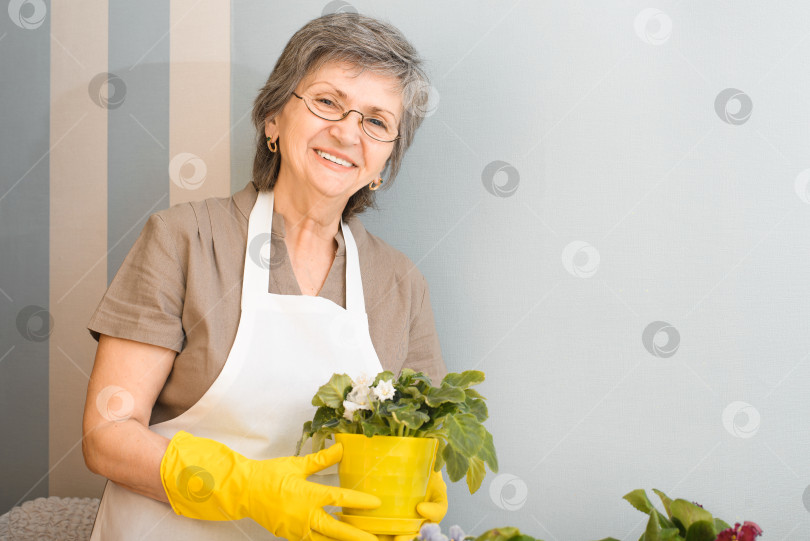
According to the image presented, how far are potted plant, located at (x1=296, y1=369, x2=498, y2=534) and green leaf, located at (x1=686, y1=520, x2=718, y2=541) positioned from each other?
292 millimetres

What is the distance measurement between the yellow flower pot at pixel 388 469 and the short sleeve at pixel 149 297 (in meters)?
0.38

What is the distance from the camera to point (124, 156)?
1.65m

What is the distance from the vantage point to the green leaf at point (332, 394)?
102cm

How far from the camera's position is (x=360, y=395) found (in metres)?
0.99

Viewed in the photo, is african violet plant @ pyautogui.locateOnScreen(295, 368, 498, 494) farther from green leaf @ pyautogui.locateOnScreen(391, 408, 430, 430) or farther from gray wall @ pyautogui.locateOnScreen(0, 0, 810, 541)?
gray wall @ pyautogui.locateOnScreen(0, 0, 810, 541)

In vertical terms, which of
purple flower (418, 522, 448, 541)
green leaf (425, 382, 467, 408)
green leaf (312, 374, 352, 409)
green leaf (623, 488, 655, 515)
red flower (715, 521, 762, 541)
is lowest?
green leaf (312, 374, 352, 409)

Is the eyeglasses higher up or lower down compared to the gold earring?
higher up

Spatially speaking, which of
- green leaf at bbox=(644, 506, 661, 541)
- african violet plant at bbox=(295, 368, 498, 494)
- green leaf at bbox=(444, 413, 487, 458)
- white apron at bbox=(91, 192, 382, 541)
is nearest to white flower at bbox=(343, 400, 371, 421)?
african violet plant at bbox=(295, 368, 498, 494)

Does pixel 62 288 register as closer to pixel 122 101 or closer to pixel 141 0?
pixel 122 101

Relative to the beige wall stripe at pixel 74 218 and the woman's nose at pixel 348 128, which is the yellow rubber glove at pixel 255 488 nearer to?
the woman's nose at pixel 348 128

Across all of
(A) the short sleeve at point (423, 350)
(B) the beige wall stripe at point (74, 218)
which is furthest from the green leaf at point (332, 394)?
(B) the beige wall stripe at point (74, 218)

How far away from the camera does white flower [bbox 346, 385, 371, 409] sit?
3.24 feet

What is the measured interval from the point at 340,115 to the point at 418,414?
0.62 m

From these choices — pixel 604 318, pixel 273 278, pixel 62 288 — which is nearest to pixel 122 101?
pixel 62 288
